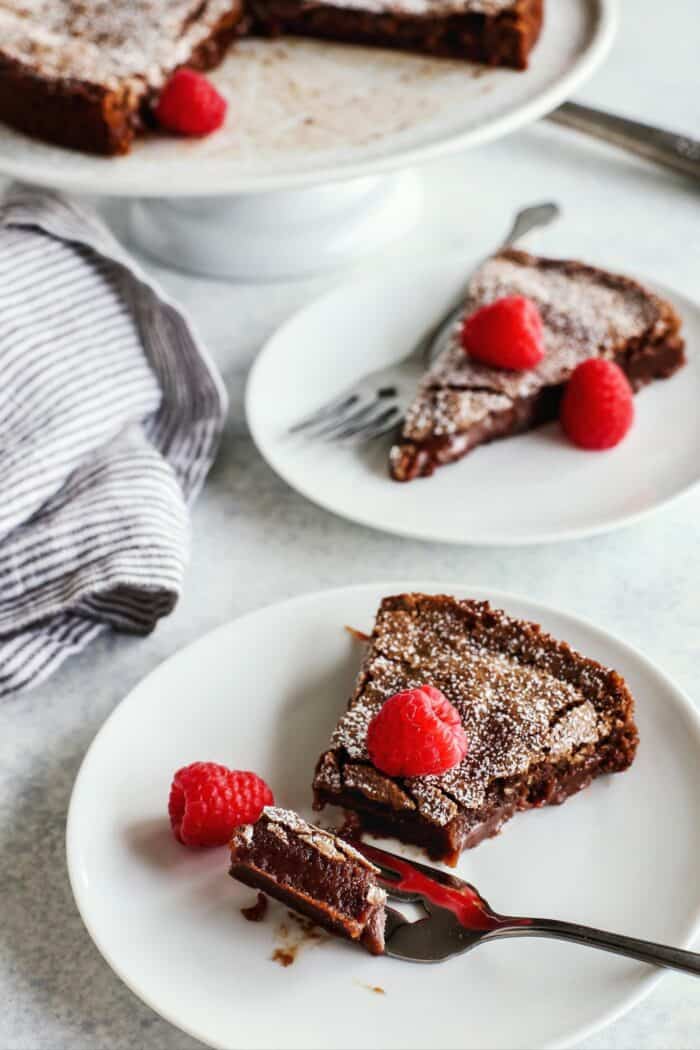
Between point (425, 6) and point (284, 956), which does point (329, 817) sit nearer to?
point (284, 956)

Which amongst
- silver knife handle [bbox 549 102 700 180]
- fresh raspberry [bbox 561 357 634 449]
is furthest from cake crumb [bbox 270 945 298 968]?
silver knife handle [bbox 549 102 700 180]

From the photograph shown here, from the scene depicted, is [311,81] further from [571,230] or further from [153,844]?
[153,844]

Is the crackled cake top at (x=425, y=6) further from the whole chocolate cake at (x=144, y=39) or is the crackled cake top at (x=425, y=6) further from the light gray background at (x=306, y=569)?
the light gray background at (x=306, y=569)

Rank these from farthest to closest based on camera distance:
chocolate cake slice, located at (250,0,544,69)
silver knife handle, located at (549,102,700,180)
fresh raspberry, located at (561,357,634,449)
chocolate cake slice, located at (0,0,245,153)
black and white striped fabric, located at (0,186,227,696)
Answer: silver knife handle, located at (549,102,700,180) → chocolate cake slice, located at (250,0,544,69) → chocolate cake slice, located at (0,0,245,153) → fresh raspberry, located at (561,357,634,449) → black and white striped fabric, located at (0,186,227,696)

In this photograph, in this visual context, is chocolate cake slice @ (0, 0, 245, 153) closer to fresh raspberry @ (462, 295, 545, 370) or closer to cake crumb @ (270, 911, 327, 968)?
fresh raspberry @ (462, 295, 545, 370)

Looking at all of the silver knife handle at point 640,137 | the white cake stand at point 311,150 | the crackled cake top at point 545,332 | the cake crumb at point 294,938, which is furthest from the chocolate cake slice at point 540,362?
the cake crumb at point 294,938

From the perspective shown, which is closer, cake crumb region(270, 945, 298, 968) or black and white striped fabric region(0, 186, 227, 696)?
cake crumb region(270, 945, 298, 968)

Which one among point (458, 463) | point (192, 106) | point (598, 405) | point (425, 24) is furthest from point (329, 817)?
point (425, 24)
